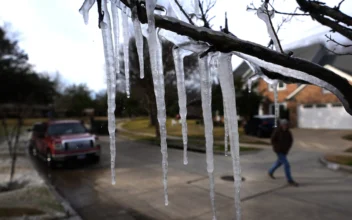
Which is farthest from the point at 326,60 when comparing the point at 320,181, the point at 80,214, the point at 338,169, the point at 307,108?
the point at 80,214

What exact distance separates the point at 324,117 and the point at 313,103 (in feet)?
4.27

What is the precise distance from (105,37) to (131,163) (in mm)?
8775

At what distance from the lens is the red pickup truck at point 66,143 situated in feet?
35.4

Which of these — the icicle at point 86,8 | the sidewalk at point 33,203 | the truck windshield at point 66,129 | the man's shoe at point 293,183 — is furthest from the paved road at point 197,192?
the icicle at point 86,8

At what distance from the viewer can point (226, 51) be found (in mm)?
2629

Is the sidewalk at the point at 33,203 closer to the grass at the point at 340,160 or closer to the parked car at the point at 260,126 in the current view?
the grass at the point at 340,160

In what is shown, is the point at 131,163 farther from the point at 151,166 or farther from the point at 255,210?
the point at 255,210

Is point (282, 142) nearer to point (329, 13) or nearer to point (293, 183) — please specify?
point (293, 183)

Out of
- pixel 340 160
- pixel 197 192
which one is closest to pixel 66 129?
pixel 197 192

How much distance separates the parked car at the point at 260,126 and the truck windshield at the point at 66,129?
11646 millimetres

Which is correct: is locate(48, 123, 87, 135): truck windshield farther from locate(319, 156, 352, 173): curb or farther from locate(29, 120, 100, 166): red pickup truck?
A: locate(319, 156, 352, 173): curb

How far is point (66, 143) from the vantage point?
1083 centimetres

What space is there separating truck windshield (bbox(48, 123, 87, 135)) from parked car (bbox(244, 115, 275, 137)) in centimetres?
1165

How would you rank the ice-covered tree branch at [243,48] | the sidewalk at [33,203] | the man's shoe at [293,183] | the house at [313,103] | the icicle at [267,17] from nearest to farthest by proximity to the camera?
the ice-covered tree branch at [243,48], the icicle at [267,17], the sidewalk at [33,203], the man's shoe at [293,183], the house at [313,103]
